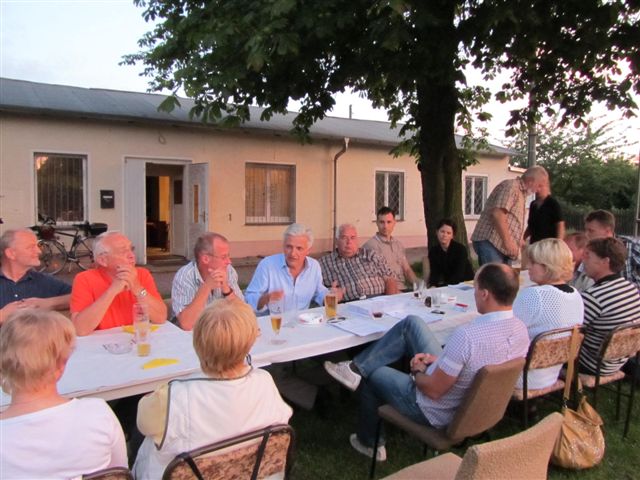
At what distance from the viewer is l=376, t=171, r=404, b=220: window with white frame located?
14.4 metres

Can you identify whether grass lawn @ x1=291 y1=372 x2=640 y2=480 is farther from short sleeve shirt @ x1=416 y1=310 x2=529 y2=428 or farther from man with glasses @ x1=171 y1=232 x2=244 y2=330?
man with glasses @ x1=171 y1=232 x2=244 y2=330

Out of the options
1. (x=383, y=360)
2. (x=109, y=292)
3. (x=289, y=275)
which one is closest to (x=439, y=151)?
(x=289, y=275)

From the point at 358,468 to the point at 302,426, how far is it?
0.64 metres

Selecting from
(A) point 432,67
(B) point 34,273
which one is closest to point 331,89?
(A) point 432,67

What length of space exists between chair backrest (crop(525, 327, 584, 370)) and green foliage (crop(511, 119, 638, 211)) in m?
28.7

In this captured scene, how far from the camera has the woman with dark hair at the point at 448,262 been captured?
5.44 m

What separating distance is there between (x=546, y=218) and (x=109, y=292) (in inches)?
193

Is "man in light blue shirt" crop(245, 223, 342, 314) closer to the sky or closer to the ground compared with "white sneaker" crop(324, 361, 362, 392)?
closer to the sky

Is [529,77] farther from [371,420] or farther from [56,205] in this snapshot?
[56,205]

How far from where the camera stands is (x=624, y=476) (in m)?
2.86

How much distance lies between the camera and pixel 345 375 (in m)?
3.04

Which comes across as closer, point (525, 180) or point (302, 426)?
point (302, 426)

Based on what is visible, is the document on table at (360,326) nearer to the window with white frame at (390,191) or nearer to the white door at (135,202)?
the white door at (135,202)

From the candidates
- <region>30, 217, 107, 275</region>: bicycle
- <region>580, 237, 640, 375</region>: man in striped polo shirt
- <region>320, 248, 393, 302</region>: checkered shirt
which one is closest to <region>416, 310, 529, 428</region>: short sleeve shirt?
<region>580, 237, 640, 375</region>: man in striped polo shirt
